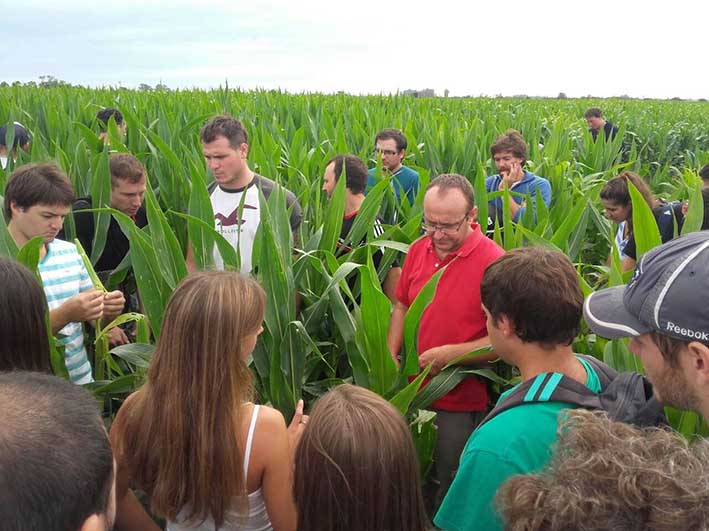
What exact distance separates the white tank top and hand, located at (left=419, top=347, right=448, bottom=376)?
92 centimetres

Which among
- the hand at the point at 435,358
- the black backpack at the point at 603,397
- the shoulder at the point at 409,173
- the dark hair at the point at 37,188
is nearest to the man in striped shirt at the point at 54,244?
the dark hair at the point at 37,188

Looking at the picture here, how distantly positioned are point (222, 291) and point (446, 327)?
45.7 inches

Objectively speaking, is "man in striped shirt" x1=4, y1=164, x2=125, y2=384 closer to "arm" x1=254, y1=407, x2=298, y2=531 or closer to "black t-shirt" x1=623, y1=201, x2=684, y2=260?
"arm" x1=254, y1=407, x2=298, y2=531

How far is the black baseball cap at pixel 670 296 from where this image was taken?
1211mm

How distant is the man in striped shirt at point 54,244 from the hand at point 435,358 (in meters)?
1.12

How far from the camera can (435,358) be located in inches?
92.4

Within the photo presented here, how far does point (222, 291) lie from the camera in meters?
1.57

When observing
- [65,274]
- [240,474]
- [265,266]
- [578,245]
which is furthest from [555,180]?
[240,474]

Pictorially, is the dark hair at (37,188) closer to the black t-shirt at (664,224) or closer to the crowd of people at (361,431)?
the crowd of people at (361,431)

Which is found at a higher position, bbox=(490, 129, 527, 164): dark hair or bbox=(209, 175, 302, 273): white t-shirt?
bbox=(490, 129, 527, 164): dark hair

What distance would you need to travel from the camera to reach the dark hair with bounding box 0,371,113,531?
839 mm

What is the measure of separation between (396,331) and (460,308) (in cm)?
27

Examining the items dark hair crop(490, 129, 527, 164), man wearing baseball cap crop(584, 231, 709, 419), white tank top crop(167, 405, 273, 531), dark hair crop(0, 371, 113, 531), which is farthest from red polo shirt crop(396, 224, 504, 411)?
dark hair crop(490, 129, 527, 164)

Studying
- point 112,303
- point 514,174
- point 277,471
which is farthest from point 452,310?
point 514,174
